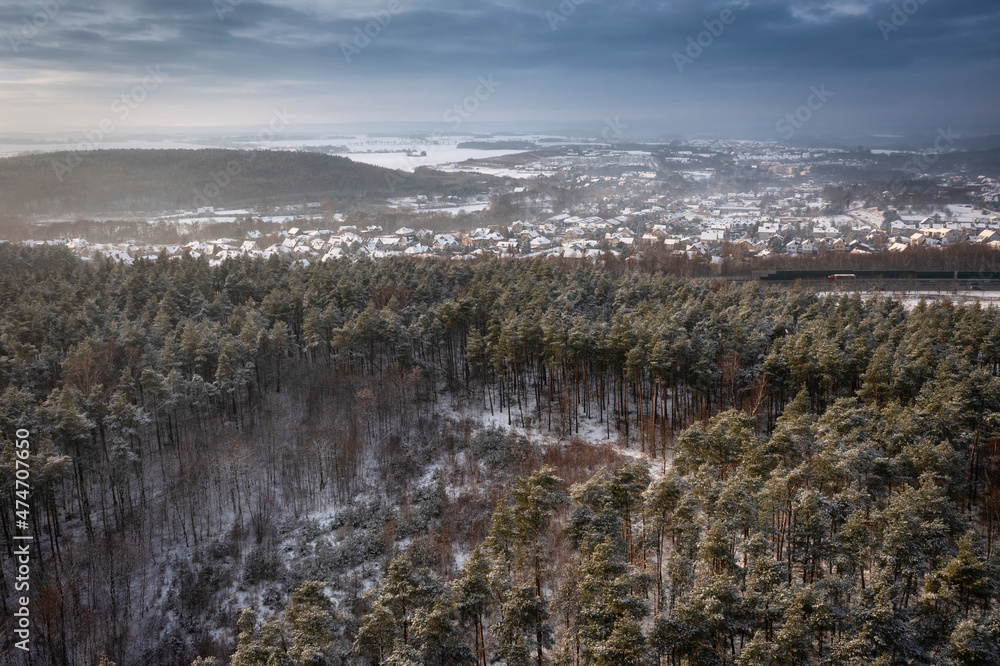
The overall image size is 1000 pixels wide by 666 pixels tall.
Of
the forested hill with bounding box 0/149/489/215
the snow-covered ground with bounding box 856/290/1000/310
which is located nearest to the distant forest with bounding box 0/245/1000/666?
the snow-covered ground with bounding box 856/290/1000/310

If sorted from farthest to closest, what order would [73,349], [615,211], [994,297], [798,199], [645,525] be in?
1. [798,199]
2. [615,211]
3. [994,297]
4. [73,349]
5. [645,525]

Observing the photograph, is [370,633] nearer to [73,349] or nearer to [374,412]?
[374,412]

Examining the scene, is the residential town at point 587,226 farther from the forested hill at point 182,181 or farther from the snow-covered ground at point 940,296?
the snow-covered ground at point 940,296

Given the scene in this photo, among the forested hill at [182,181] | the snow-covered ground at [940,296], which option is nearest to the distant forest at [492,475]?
the snow-covered ground at [940,296]

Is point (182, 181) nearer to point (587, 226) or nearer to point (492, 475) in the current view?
point (587, 226)

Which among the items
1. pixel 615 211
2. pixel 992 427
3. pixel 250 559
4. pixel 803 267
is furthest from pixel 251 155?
pixel 992 427

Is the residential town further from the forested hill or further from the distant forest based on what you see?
the distant forest
